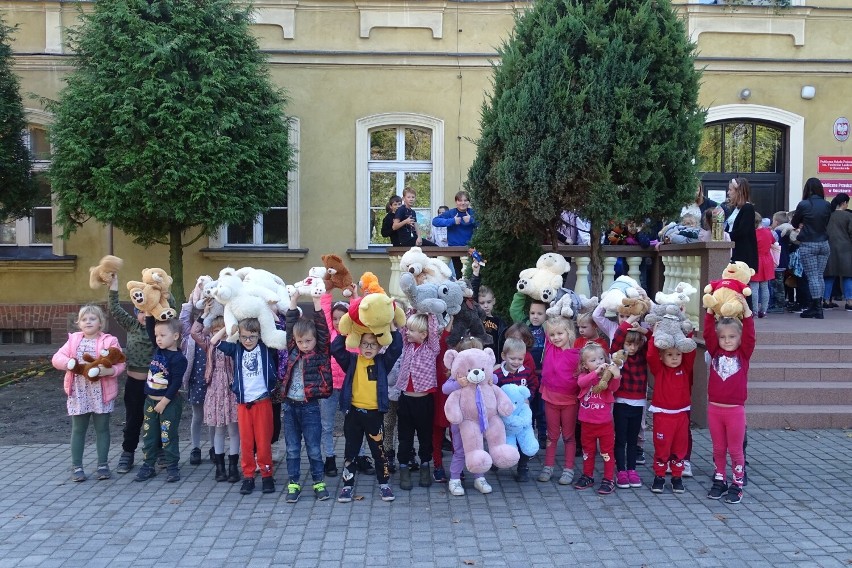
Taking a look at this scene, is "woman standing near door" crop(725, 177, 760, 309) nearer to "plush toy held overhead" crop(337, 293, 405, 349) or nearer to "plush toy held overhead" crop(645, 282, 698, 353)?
"plush toy held overhead" crop(645, 282, 698, 353)

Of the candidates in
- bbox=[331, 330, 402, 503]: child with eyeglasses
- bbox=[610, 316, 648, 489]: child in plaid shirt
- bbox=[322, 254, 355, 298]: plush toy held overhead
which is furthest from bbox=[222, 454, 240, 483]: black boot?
bbox=[610, 316, 648, 489]: child in plaid shirt

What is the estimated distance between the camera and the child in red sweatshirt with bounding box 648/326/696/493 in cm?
606

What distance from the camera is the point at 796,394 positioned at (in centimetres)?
824

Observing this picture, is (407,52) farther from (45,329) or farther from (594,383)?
(594,383)

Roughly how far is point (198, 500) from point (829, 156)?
11465mm

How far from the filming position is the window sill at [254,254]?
41.5 feet

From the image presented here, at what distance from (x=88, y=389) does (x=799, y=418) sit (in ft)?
21.9

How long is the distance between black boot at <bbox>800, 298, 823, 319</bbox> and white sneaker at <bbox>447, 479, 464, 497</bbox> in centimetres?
640

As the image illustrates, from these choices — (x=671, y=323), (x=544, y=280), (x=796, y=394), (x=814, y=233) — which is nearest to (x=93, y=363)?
(x=544, y=280)

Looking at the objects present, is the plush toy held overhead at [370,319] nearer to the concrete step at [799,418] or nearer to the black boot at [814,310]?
the concrete step at [799,418]

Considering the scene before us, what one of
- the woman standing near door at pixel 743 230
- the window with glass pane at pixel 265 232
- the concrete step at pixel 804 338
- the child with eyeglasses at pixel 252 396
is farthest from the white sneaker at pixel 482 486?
the window with glass pane at pixel 265 232

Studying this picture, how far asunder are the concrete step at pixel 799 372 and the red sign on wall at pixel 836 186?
5.41 m

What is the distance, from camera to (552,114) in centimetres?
731

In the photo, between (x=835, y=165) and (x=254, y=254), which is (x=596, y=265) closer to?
(x=254, y=254)
